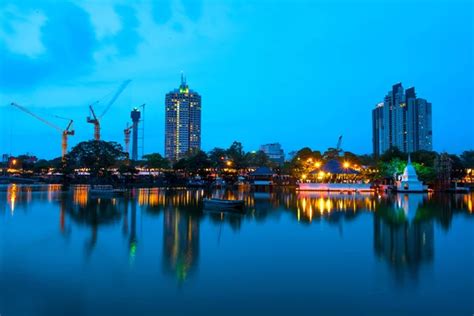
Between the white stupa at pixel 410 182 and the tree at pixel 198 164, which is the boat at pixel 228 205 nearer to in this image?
the white stupa at pixel 410 182

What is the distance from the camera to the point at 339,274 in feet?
40.1

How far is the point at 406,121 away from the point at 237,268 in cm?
12806

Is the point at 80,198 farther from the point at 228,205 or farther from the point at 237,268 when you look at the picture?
the point at 237,268

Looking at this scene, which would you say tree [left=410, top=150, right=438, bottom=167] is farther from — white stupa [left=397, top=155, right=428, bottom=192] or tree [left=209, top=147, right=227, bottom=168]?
tree [left=209, top=147, right=227, bottom=168]

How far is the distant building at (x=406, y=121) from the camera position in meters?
126

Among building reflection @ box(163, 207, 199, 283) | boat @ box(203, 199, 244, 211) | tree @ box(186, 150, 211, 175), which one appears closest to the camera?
building reflection @ box(163, 207, 199, 283)

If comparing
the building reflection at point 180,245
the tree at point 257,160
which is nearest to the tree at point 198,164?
the tree at point 257,160

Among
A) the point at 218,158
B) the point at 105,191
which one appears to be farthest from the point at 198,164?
the point at 105,191

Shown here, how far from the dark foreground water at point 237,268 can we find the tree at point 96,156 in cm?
4958

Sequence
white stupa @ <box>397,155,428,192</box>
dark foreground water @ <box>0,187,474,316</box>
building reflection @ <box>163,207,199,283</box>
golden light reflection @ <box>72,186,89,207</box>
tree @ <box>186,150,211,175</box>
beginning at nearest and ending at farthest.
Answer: dark foreground water @ <box>0,187,474,316</box>
building reflection @ <box>163,207,199,283</box>
golden light reflection @ <box>72,186,89,207</box>
white stupa @ <box>397,155,428,192</box>
tree @ <box>186,150,211,175</box>

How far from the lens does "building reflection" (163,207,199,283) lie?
12883 millimetres

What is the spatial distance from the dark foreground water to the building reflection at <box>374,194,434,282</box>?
0.21 feet

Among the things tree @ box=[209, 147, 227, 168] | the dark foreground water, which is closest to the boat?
the dark foreground water

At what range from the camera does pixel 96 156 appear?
71.6 meters
